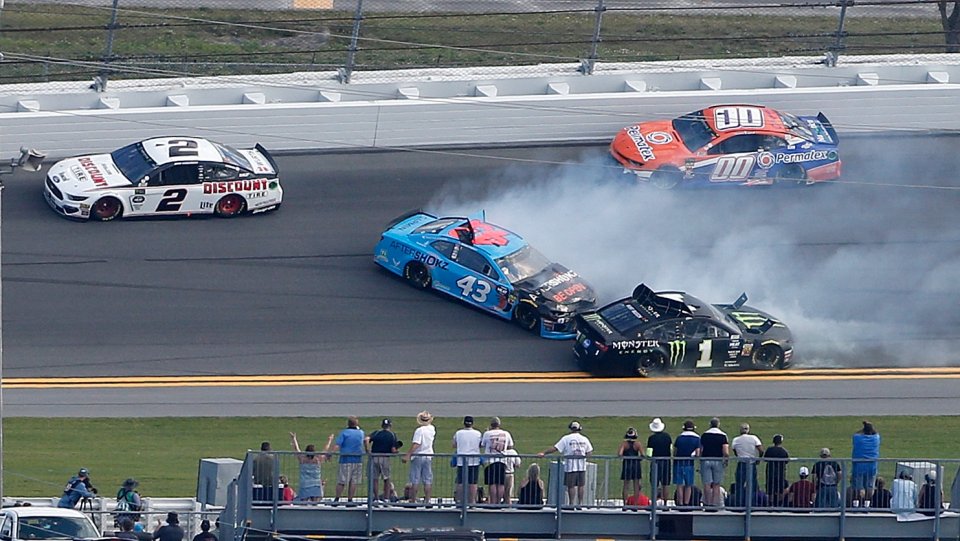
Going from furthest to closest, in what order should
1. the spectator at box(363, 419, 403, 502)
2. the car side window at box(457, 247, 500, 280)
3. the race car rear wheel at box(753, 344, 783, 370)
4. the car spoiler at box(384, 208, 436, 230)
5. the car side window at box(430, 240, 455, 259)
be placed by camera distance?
the car spoiler at box(384, 208, 436, 230), the car side window at box(430, 240, 455, 259), the car side window at box(457, 247, 500, 280), the race car rear wheel at box(753, 344, 783, 370), the spectator at box(363, 419, 403, 502)

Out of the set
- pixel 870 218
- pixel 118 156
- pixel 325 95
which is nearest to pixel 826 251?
pixel 870 218

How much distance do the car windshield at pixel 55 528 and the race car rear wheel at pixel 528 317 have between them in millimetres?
9797

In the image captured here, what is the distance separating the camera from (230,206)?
2986 cm

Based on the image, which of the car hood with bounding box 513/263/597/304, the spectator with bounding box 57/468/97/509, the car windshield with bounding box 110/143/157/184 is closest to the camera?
the spectator with bounding box 57/468/97/509

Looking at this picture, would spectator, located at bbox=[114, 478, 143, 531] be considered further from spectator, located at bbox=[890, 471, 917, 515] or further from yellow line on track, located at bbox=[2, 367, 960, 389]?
spectator, located at bbox=[890, 471, 917, 515]

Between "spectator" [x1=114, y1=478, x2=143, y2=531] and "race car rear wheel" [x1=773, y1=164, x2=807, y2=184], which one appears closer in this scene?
"spectator" [x1=114, y1=478, x2=143, y2=531]

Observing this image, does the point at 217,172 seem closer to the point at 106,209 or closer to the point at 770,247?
the point at 106,209

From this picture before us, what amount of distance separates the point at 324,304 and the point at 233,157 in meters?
3.66

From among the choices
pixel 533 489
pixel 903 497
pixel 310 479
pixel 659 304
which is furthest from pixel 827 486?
pixel 659 304

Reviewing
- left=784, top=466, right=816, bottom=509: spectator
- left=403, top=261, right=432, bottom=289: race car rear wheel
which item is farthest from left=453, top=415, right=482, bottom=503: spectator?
left=403, top=261, right=432, bottom=289: race car rear wheel

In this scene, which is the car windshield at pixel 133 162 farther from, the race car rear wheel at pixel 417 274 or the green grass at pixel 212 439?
the green grass at pixel 212 439

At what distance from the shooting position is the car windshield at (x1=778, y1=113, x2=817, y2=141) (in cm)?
3111

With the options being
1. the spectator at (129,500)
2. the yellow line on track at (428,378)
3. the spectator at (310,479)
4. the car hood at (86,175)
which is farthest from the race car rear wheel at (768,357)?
the car hood at (86,175)

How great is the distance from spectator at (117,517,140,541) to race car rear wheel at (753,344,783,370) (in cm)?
1064
